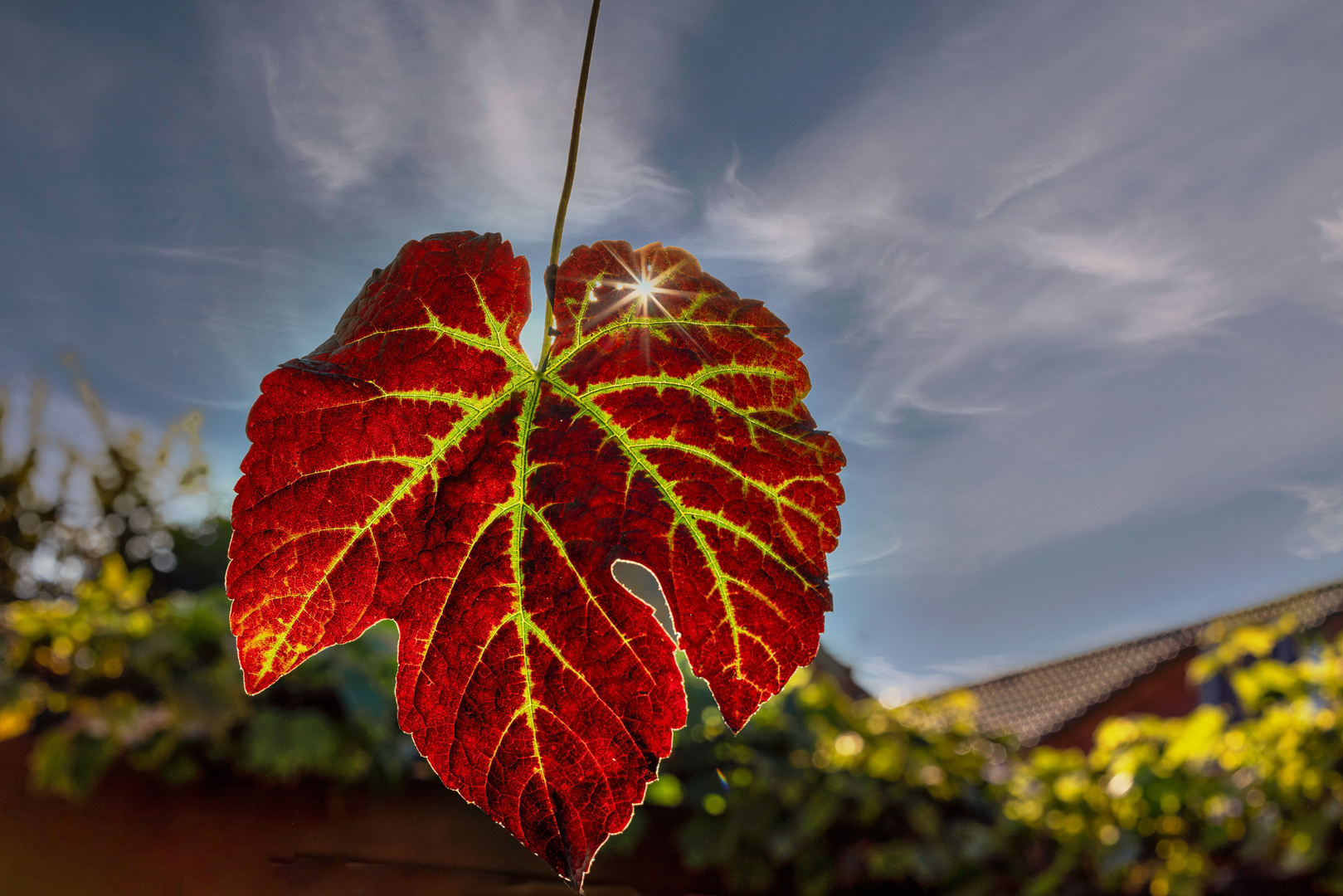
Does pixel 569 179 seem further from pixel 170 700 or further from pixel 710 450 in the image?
pixel 170 700

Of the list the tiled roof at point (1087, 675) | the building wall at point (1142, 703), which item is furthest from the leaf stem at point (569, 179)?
the building wall at point (1142, 703)

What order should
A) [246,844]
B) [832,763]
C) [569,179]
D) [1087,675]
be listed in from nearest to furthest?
1. [569,179]
2. [246,844]
3. [832,763]
4. [1087,675]

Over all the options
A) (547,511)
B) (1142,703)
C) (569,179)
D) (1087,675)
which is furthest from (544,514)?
(1087,675)

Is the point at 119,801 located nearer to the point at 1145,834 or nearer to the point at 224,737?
the point at 224,737

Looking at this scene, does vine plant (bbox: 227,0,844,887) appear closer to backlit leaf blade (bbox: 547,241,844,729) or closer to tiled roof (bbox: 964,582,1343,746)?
backlit leaf blade (bbox: 547,241,844,729)

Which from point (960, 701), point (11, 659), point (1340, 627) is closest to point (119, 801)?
point (11, 659)

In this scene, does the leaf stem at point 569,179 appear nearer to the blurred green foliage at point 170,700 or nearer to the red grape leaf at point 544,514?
the red grape leaf at point 544,514
